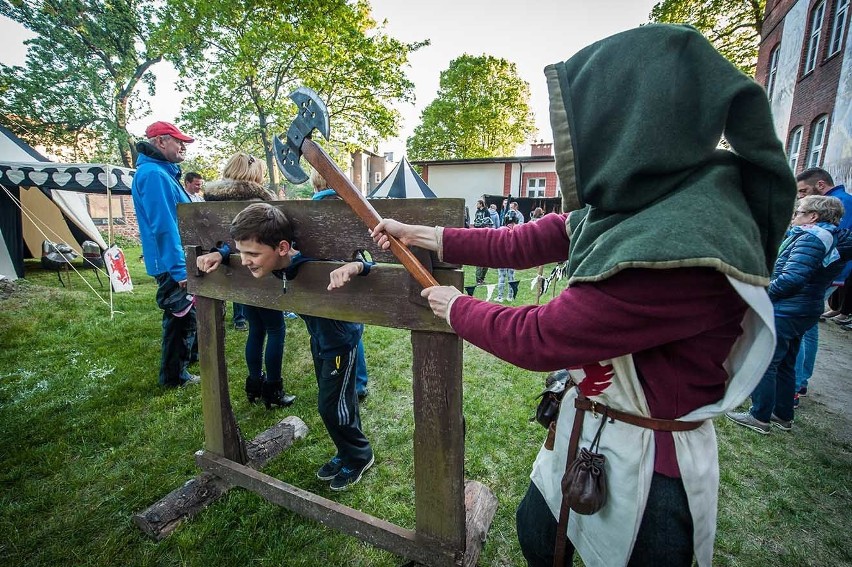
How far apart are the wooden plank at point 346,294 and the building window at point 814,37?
15827mm

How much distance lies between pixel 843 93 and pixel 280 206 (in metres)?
13.5

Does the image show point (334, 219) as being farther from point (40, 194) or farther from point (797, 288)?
point (40, 194)

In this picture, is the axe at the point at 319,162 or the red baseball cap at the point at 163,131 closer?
the axe at the point at 319,162

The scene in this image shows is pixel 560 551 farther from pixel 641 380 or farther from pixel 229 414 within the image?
pixel 229 414

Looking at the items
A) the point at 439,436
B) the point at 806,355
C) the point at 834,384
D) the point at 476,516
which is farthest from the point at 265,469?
the point at 834,384

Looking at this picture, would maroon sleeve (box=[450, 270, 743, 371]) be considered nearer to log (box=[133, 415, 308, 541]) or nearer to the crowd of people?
the crowd of people

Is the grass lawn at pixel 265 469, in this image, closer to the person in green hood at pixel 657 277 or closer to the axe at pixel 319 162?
the person in green hood at pixel 657 277

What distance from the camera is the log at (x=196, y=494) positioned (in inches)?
83.7

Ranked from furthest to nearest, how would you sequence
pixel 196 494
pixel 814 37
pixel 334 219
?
1. pixel 814 37
2. pixel 196 494
3. pixel 334 219

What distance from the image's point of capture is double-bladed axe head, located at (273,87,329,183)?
1.70 meters

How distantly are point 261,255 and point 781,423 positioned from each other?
4414 mm

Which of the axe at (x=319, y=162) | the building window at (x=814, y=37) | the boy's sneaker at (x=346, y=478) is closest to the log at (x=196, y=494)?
the boy's sneaker at (x=346, y=478)

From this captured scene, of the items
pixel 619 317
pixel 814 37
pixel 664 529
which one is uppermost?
pixel 814 37

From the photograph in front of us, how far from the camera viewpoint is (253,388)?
3.46 m
